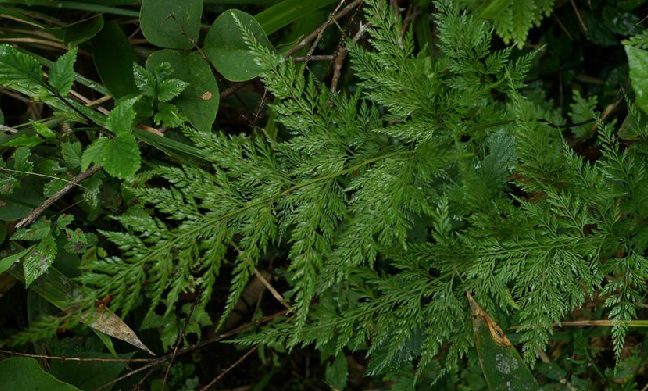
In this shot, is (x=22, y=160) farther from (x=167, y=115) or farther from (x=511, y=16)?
(x=511, y=16)

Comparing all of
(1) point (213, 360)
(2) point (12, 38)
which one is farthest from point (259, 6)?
(1) point (213, 360)

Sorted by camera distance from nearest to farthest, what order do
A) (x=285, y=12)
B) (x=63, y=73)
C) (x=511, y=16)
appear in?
(x=63, y=73), (x=511, y=16), (x=285, y=12)

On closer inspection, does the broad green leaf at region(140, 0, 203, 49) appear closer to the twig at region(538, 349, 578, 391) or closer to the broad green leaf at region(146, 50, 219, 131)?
the broad green leaf at region(146, 50, 219, 131)

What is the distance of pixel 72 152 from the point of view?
183cm

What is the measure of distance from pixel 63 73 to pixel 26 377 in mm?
976

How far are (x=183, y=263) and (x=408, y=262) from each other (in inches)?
26.9

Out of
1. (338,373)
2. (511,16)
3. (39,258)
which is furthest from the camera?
(338,373)

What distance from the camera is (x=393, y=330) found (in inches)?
70.2

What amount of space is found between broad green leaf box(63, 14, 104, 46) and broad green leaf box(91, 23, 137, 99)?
0.16 ft

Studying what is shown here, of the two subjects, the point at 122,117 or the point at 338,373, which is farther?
the point at 338,373

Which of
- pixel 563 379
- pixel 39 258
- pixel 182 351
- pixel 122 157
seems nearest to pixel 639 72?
pixel 563 379

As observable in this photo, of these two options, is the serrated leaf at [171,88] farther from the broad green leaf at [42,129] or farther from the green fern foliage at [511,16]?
the green fern foliage at [511,16]

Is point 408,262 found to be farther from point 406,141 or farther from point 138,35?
point 138,35

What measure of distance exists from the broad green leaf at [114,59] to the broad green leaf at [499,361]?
1390 mm
